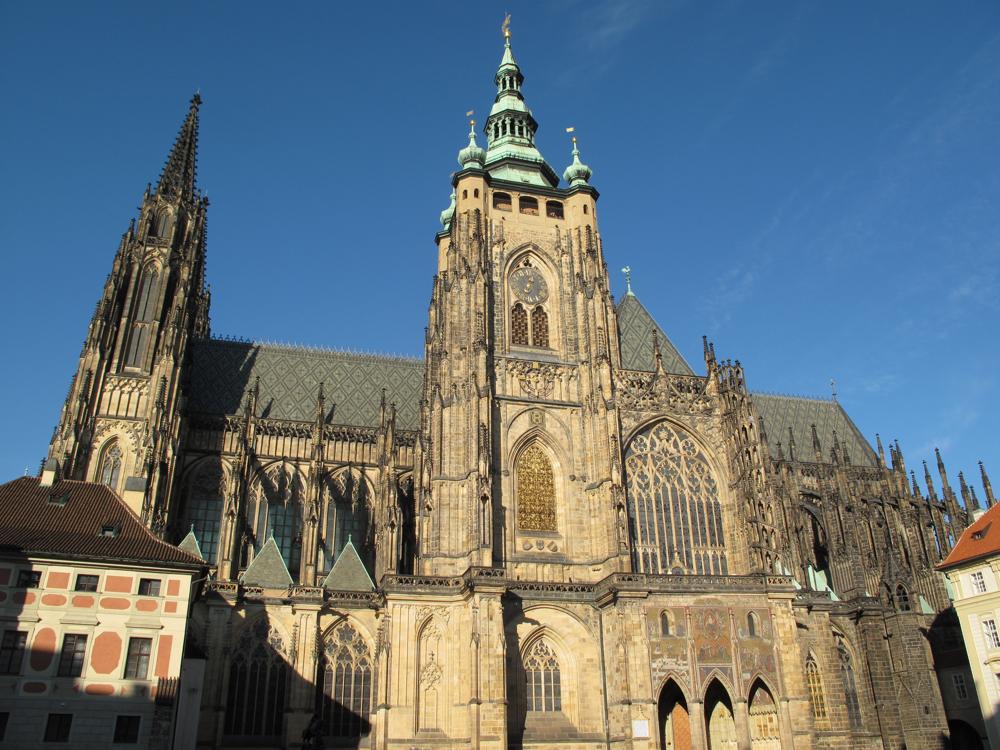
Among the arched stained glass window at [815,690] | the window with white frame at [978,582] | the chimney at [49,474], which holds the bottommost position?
the arched stained glass window at [815,690]

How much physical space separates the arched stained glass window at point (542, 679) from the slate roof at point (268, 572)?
35.0ft

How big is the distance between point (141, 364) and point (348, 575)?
15124 millimetres

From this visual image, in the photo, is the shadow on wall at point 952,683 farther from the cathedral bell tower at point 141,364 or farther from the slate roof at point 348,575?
the cathedral bell tower at point 141,364

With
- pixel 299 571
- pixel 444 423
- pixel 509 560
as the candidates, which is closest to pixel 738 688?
pixel 509 560

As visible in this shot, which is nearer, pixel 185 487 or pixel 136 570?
pixel 136 570

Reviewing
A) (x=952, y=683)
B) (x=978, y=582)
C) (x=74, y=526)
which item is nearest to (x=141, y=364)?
(x=74, y=526)

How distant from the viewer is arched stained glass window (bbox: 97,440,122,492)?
40.4m

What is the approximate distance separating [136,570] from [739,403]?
2754 cm

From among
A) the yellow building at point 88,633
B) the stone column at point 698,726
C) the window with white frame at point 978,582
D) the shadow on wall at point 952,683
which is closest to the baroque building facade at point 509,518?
the stone column at point 698,726

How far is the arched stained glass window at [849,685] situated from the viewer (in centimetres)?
4269

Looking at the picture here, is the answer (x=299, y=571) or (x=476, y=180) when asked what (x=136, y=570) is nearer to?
(x=299, y=571)

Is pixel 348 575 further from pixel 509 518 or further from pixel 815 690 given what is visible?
pixel 815 690

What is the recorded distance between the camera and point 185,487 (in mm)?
43062

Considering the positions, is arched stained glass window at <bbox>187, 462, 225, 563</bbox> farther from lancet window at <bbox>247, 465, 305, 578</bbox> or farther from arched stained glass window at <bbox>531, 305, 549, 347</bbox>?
arched stained glass window at <bbox>531, 305, 549, 347</bbox>
